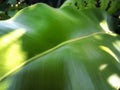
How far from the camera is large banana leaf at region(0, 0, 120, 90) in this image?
106 cm

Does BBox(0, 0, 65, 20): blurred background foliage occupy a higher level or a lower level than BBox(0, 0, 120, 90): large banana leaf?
lower

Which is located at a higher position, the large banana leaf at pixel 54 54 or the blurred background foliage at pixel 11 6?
the large banana leaf at pixel 54 54

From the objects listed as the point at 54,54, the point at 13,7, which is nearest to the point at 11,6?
the point at 13,7

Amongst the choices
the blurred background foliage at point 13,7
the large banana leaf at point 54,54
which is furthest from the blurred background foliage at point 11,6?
the large banana leaf at point 54,54

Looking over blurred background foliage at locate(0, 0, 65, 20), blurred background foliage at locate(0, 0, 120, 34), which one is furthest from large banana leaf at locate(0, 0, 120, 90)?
blurred background foliage at locate(0, 0, 65, 20)

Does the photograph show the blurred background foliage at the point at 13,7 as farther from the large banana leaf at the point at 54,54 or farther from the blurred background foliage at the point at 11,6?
the large banana leaf at the point at 54,54

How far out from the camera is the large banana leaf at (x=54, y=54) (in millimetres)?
1059

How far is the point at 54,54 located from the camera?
1184 millimetres

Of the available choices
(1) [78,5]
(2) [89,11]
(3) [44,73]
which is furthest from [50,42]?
(1) [78,5]

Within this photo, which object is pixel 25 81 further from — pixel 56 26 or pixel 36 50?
pixel 56 26

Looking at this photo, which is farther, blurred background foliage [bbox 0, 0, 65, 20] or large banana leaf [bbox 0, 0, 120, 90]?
blurred background foliage [bbox 0, 0, 65, 20]

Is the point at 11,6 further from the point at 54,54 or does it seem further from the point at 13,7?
the point at 54,54

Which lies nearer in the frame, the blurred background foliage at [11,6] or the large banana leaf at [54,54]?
the large banana leaf at [54,54]

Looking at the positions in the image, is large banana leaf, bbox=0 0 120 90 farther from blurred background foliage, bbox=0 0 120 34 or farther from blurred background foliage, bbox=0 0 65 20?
blurred background foliage, bbox=0 0 65 20
